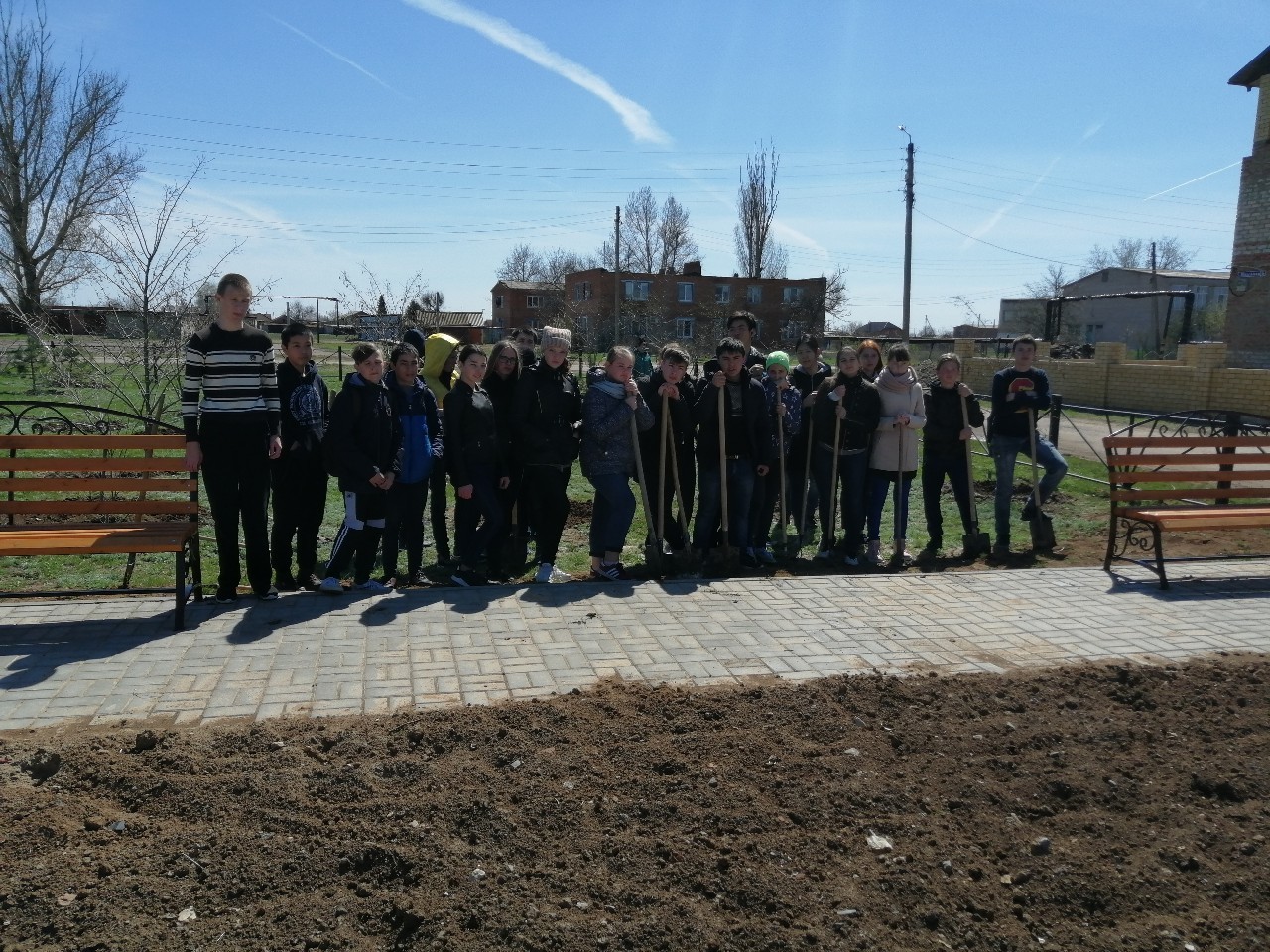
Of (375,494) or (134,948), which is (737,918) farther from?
(375,494)

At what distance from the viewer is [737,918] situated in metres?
2.89

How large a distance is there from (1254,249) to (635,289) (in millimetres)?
37388

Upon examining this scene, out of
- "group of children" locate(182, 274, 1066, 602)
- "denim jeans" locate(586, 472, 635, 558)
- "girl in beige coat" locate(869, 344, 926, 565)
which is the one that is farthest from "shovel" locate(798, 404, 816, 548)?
"denim jeans" locate(586, 472, 635, 558)

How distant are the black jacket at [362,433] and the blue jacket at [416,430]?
0.57 feet

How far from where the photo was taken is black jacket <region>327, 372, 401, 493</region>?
622 centimetres

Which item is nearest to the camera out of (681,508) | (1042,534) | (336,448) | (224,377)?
(224,377)

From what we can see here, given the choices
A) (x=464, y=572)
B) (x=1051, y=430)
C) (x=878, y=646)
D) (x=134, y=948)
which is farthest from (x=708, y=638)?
(x=1051, y=430)

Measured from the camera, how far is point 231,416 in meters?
5.78

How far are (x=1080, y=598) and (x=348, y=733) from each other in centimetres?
509

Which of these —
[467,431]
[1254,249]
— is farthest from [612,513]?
[1254,249]

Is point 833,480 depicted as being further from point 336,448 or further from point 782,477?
point 336,448

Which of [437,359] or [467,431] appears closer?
[467,431]

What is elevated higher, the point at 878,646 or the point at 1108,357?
the point at 1108,357

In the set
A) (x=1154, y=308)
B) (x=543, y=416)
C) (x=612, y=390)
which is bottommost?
(x=543, y=416)
